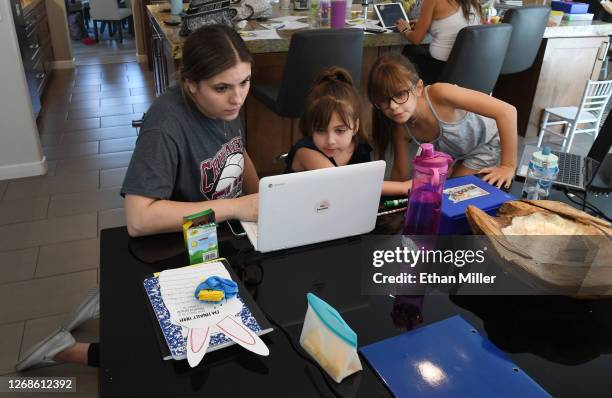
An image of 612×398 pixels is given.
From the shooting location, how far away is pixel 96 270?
2346 millimetres

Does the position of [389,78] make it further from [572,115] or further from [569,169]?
[572,115]

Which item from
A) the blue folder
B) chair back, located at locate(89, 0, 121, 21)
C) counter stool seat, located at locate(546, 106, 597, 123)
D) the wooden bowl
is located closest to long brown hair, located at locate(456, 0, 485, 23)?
counter stool seat, located at locate(546, 106, 597, 123)

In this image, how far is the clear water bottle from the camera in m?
1.52

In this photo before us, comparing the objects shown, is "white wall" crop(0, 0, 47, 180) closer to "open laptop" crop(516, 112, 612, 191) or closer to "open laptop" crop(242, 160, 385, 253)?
"open laptop" crop(242, 160, 385, 253)

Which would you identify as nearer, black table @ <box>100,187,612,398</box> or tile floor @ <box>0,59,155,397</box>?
black table @ <box>100,187,612,398</box>

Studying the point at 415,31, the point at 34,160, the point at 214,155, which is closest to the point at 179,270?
the point at 214,155

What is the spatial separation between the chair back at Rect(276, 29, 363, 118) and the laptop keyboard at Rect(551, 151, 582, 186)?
1.21 m

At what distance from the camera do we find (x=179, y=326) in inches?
36.6

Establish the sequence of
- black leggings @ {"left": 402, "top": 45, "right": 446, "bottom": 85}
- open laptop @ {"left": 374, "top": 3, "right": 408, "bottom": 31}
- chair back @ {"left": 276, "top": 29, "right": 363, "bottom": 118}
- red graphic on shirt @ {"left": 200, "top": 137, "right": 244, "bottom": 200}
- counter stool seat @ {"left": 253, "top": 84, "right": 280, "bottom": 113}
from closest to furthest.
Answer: red graphic on shirt @ {"left": 200, "top": 137, "right": 244, "bottom": 200} < chair back @ {"left": 276, "top": 29, "right": 363, "bottom": 118} < counter stool seat @ {"left": 253, "top": 84, "right": 280, "bottom": 113} < open laptop @ {"left": 374, "top": 3, "right": 408, "bottom": 31} < black leggings @ {"left": 402, "top": 45, "right": 446, "bottom": 85}

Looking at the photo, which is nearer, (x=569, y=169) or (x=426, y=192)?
(x=426, y=192)

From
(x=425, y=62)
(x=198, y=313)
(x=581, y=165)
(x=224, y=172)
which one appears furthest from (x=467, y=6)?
(x=198, y=313)

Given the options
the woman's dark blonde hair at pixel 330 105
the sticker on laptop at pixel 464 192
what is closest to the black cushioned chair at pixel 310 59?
the woman's dark blonde hair at pixel 330 105

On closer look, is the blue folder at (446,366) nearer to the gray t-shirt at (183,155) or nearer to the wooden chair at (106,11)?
the gray t-shirt at (183,155)

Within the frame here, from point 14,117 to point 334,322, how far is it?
9.94 ft
